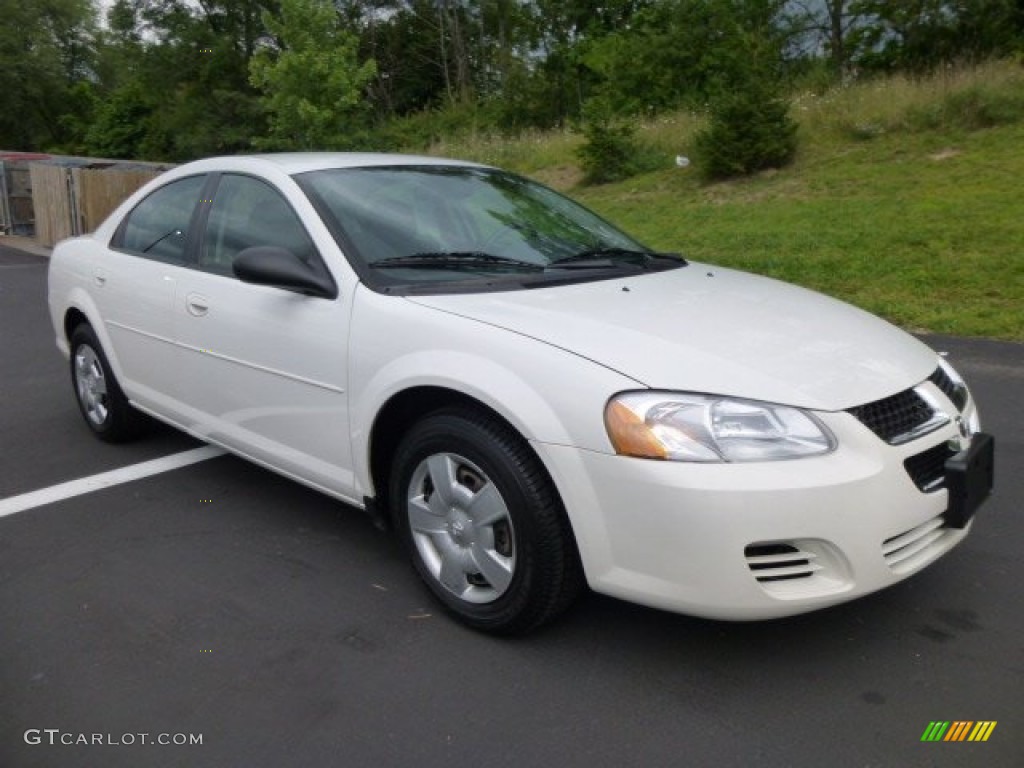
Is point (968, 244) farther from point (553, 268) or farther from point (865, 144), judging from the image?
point (553, 268)

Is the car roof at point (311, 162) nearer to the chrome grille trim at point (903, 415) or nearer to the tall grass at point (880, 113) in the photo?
the chrome grille trim at point (903, 415)

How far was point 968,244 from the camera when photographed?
9930mm

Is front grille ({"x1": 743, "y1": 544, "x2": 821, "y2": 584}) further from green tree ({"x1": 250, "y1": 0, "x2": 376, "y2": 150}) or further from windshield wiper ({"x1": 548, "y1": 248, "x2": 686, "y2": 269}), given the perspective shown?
green tree ({"x1": 250, "y1": 0, "x2": 376, "y2": 150})

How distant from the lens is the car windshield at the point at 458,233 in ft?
11.5

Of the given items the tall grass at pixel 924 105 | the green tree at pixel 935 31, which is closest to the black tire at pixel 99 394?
the tall grass at pixel 924 105

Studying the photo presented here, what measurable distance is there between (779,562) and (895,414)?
61 centimetres

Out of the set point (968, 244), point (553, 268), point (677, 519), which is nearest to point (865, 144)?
point (968, 244)

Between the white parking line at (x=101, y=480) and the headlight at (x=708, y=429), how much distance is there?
2.96 metres

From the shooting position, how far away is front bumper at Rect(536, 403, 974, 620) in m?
2.56

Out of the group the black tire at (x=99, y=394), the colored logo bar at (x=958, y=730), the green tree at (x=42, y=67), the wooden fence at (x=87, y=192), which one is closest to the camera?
the colored logo bar at (x=958, y=730)

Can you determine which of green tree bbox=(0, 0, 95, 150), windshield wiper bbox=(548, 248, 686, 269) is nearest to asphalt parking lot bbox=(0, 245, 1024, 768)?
windshield wiper bbox=(548, 248, 686, 269)

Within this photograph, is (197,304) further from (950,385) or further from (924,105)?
(924,105)

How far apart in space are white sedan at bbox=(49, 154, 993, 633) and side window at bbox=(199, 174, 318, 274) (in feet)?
0.04

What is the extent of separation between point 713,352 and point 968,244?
8.31 meters
